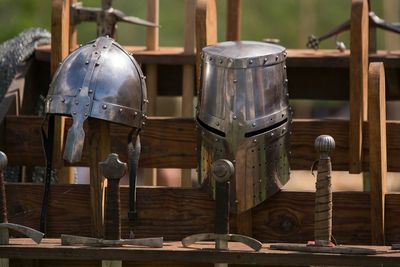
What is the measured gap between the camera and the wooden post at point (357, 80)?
5105mm

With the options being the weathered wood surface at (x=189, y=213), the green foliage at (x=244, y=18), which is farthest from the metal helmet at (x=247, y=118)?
the green foliage at (x=244, y=18)

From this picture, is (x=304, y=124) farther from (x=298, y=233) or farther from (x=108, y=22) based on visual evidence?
(x=108, y=22)

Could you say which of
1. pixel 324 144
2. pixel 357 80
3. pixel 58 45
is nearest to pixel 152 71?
pixel 58 45

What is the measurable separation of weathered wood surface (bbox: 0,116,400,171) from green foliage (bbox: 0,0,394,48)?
34.5 ft

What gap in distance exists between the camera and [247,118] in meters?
4.79

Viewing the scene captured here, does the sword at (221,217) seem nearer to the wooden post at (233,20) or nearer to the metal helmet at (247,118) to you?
the metal helmet at (247,118)

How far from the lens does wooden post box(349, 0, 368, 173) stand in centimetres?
511

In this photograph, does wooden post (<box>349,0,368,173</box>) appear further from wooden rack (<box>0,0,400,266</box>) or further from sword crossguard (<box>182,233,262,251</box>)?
sword crossguard (<box>182,233,262,251</box>)

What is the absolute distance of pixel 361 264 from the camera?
440 cm

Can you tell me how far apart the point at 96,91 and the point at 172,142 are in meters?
0.69

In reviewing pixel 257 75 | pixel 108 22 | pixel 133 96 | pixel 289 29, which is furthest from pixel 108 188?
pixel 289 29

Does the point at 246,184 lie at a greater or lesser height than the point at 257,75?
lesser

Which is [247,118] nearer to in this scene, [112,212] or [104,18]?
[112,212]

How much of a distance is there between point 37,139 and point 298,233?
1.08 m
